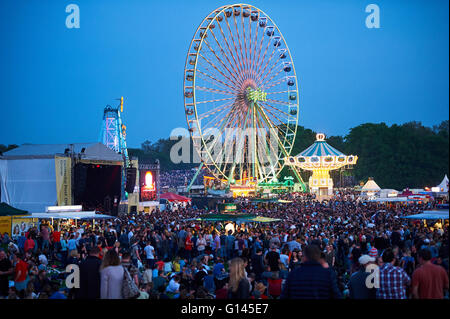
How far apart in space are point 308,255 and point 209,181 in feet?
249

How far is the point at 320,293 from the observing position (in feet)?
19.7

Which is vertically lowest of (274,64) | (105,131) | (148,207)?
(148,207)

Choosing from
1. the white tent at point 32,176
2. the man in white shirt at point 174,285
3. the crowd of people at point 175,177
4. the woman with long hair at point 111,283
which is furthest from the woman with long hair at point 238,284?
the crowd of people at point 175,177

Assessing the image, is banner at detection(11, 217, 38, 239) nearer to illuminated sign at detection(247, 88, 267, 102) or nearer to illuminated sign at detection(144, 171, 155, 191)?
illuminated sign at detection(144, 171, 155, 191)

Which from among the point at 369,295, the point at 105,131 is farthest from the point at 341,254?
the point at 105,131

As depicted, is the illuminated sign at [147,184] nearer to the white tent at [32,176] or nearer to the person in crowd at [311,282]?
the white tent at [32,176]

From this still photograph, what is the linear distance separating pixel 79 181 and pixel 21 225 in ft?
35.3

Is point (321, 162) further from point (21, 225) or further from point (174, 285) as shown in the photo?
point (174, 285)

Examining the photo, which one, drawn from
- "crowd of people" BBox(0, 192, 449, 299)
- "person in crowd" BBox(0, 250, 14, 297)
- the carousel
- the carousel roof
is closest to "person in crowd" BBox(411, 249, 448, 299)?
A: "crowd of people" BBox(0, 192, 449, 299)

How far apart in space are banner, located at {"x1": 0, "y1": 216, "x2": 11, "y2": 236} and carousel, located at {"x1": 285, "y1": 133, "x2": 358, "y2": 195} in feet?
139

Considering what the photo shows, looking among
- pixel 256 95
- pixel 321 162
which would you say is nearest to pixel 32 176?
pixel 256 95

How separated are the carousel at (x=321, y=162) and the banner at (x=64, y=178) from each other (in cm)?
3229

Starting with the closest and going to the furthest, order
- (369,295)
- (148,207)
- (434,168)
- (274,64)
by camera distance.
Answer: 1. (369,295)
2. (148,207)
3. (274,64)
4. (434,168)

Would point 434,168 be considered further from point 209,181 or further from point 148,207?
point 148,207
